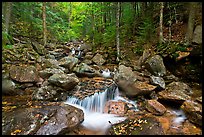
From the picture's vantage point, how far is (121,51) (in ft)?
44.0

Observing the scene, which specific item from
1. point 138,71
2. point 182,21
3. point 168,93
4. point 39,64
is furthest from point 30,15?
point 168,93

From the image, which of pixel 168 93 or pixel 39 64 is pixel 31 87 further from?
pixel 168 93

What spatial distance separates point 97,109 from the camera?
639cm

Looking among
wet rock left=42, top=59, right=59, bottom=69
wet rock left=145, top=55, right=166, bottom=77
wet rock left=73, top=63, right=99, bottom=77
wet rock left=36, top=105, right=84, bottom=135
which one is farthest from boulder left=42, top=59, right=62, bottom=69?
wet rock left=145, top=55, right=166, bottom=77

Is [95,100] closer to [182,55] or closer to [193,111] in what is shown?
[193,111]

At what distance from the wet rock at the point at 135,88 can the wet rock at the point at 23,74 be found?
3652 millimetres

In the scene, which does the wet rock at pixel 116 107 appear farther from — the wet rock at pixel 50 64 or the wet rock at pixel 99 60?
the wet rock at pixel 99 60

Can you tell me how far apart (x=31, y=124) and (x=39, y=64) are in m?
6.12

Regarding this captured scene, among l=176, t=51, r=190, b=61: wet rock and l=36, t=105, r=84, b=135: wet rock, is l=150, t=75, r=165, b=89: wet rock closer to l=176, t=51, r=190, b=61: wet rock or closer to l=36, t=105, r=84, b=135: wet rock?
l=176, t=51, r=190, b=61: wet rock

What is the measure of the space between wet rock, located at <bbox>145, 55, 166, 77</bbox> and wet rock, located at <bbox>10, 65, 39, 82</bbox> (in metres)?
5.23

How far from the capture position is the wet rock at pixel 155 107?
572 centimetres

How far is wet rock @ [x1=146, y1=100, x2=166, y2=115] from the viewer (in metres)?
5.72

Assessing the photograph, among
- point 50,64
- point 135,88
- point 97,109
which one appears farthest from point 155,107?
point 50,64

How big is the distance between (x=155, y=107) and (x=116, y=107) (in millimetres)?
1310
